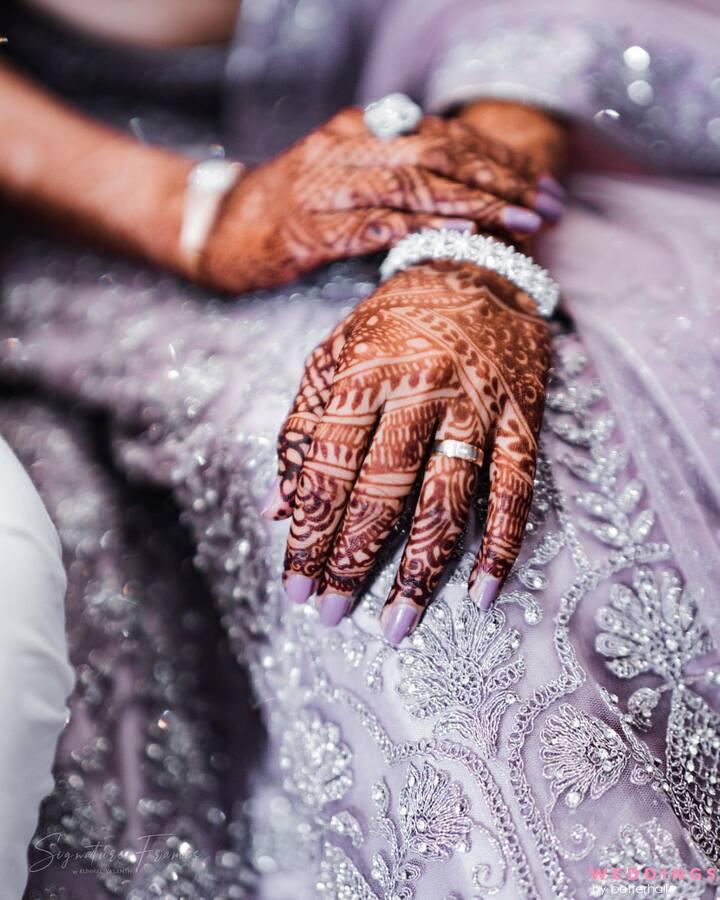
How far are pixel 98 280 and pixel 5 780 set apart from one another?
575mm

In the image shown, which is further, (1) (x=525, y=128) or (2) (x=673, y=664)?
(1) (x=525, y=128)

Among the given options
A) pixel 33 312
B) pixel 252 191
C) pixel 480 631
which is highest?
pixel 252 191

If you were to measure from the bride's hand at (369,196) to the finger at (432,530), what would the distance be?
23 centimetres

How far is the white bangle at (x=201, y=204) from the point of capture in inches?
29.0

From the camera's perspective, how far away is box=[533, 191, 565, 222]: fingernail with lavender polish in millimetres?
644

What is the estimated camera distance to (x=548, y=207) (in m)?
0.65

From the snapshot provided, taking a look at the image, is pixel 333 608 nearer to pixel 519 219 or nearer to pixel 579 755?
pixel 579 755

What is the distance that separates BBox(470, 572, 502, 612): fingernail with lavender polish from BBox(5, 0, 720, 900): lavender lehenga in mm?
14

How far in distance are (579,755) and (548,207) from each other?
441 mm

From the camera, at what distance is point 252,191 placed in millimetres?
712

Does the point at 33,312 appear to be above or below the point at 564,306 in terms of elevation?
below

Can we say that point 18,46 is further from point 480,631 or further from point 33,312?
point 480,631

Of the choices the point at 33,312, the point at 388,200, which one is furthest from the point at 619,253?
the point at 33,312

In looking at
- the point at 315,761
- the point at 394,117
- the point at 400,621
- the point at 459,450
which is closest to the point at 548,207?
the point at 394,117
